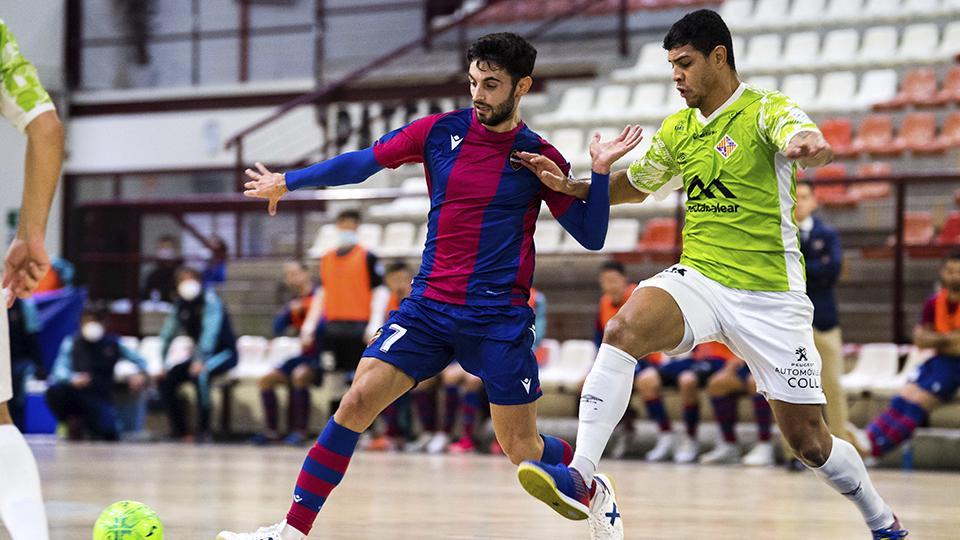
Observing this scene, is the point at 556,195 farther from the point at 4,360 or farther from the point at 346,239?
the point at 346,239

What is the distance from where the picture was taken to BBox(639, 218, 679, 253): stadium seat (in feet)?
46.6

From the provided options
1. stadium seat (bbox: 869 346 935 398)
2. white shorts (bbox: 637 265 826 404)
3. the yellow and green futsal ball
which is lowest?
stadium seat (bbox: 869 346 935 398)

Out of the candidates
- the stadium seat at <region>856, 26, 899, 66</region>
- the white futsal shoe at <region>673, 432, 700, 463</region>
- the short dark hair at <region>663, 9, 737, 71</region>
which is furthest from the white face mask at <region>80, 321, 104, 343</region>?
the short dark hair at <region>663, 9, 737, 71</region>

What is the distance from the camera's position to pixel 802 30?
18.2 metres

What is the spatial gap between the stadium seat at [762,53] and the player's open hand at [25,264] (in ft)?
46.0

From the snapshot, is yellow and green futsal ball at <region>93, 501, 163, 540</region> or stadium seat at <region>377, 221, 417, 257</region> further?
stadium seat at <region>377, 221, 417, 257</region>

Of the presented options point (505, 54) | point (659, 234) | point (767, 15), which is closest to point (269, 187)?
point (505, 54)

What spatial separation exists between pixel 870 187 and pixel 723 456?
14.5 ft

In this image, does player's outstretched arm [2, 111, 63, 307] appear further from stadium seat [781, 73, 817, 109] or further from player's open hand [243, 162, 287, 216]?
stadium seat [781, 73, 817, 109]

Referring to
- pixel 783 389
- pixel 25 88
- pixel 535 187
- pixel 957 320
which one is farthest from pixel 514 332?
pixel 957 320

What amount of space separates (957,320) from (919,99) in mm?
5994

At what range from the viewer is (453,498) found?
8.16m

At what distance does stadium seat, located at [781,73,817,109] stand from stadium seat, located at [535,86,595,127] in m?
2.29

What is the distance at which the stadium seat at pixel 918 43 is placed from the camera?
16828mm
